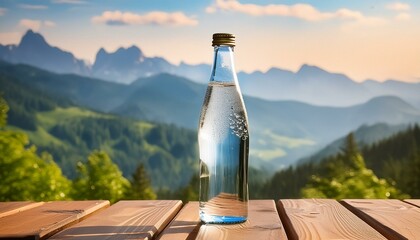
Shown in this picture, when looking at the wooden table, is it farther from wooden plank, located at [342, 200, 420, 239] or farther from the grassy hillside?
the grassy hillside

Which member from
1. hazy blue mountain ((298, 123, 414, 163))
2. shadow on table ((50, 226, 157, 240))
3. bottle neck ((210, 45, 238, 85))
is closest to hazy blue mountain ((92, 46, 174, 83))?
hazy blue mountain ((298, 123, 414, 163))

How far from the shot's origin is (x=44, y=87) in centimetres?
7388

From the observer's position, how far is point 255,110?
254ft

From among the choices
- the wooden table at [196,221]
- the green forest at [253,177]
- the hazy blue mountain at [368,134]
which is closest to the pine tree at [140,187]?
the green forest at [253,177]

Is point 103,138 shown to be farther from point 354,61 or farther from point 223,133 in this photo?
point 223,133

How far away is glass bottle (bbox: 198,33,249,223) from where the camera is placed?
5.68ft

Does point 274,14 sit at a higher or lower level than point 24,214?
higher

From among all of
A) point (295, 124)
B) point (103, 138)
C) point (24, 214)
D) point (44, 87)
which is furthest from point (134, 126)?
point (24, 214)

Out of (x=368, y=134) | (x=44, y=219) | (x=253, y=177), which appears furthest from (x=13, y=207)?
(x=368, y=134)

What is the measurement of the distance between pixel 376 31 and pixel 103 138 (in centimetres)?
2987

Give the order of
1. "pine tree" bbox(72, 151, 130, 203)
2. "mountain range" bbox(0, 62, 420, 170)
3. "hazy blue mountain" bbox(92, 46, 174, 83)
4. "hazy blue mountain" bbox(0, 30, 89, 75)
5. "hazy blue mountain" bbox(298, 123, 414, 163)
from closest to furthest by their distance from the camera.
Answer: "pine tree" bbox(72, 151, 130, 203)
"hazy blue mountain" bbox(298, 123, 414, 163)
"hazy blue mountain" bbox(0, 30, 89, 75)
"mountain range" bbox(0, 62, 420, 170)
"hazy blue mountain" bbox(92, 46, 174, 83)

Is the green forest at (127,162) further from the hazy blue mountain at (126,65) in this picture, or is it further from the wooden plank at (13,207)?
the wooden plank at (13,207)

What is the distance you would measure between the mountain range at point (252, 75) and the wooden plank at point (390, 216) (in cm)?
6634

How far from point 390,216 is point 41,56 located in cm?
7369
